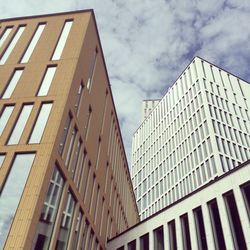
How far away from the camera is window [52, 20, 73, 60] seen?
27.4m

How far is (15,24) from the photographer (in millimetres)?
32250

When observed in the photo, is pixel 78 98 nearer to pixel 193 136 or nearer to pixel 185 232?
pixel 185 232

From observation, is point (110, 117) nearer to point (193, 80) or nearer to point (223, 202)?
point (223, 202)

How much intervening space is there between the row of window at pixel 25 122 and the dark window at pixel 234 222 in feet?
45.0

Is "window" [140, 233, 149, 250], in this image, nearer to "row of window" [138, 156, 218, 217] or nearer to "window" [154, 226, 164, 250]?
"window" [154, 226, 164, 250]

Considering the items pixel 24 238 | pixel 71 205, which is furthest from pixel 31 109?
pixel 24 238

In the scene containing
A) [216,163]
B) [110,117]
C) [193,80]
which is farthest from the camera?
[193,80]

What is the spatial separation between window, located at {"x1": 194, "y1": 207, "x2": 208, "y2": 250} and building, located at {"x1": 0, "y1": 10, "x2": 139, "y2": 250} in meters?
8.89

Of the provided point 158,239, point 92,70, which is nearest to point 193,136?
point 92,70

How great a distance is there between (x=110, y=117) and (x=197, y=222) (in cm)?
1916

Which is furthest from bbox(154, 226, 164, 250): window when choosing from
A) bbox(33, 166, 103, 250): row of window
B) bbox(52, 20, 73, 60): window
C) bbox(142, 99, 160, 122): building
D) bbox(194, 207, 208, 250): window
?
bbox(142, 99, 160, 122): building

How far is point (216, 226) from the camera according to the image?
848 inches

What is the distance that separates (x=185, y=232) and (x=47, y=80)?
16.3m

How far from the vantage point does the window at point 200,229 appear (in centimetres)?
2184
